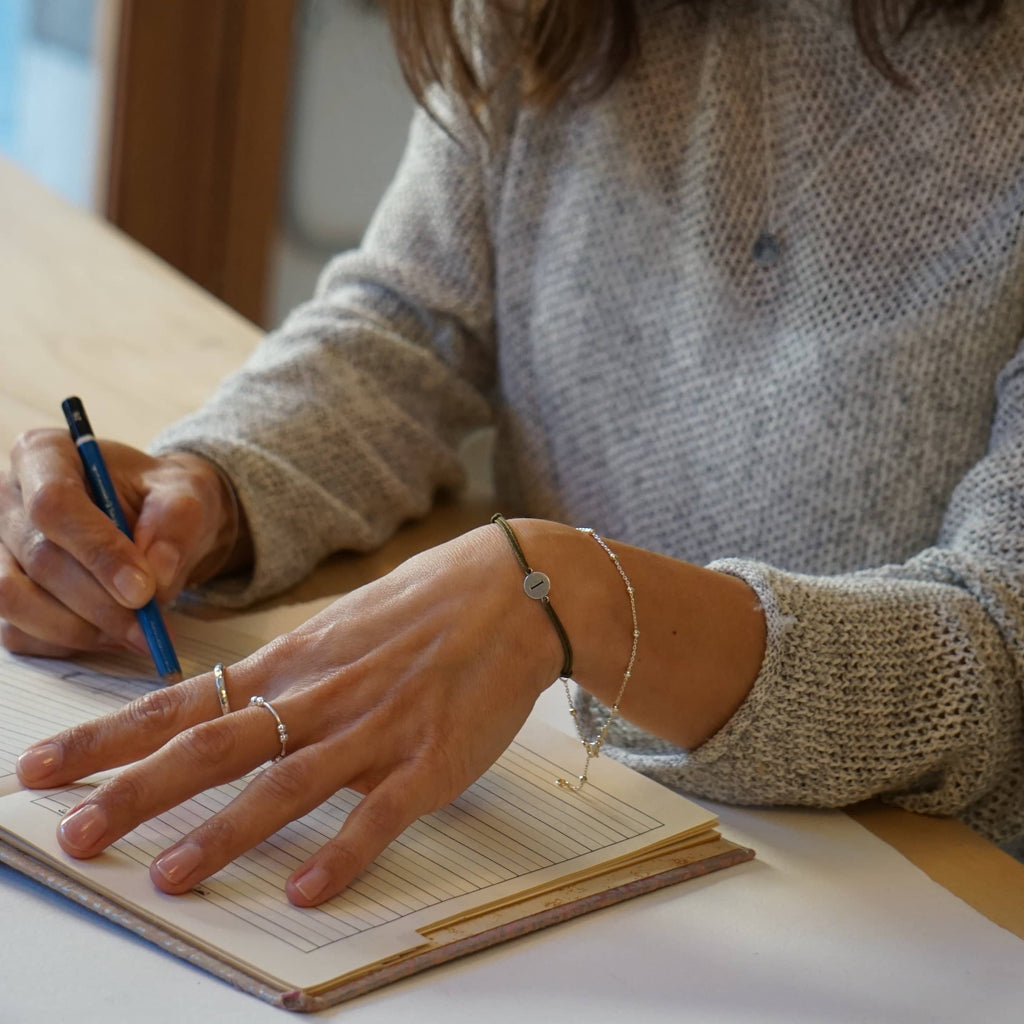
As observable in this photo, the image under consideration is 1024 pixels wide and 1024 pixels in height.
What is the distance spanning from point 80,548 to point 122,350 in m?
0.59

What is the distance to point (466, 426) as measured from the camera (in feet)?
3.84

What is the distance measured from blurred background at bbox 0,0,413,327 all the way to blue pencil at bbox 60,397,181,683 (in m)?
1.62

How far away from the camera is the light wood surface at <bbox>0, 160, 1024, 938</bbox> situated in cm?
72

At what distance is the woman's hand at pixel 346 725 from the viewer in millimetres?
554

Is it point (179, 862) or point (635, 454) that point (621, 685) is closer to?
point (179, 862)

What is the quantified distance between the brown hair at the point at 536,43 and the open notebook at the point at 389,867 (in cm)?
55

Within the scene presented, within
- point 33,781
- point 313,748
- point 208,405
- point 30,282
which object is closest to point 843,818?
point 313,748

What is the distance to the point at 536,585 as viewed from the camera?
651 millimetres

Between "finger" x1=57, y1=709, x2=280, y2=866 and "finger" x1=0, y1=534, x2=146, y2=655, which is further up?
"finger" x1=57, y1=709, x2=280, y2=866

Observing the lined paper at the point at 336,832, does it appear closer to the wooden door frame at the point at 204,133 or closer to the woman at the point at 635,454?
the woman at the point at 635,454

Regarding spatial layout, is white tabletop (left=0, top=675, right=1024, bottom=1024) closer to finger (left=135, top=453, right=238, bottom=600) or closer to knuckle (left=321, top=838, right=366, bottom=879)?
knuckle (left=321, top=838, right=366, bottom=879)

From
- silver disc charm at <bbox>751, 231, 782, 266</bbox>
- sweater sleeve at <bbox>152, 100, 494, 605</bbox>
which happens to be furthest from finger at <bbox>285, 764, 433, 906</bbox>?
silver disc charm at <bbox>751, 231, 782, 266</bbox>

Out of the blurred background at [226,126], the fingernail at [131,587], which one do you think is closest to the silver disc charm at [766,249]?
the fingernail at [131,587]

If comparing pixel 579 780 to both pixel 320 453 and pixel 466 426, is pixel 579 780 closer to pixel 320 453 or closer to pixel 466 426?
pixel 320 453
